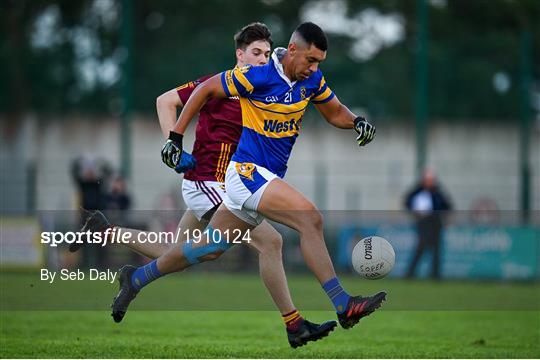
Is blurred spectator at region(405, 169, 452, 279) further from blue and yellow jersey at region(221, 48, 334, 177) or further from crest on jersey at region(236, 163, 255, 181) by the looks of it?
crest on jersey at region(236, 163, 255, 181)

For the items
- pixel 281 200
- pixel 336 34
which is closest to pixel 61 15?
pixel 336 34

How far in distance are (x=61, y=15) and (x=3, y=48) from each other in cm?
150

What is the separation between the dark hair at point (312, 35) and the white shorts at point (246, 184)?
1007 millimetres

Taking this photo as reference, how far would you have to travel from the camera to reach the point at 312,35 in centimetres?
819

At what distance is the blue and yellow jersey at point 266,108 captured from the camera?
8.29 meters

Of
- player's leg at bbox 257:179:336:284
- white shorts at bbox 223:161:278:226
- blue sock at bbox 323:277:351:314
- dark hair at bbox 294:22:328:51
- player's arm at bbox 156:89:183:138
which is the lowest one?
blue sock at bbox 323:277:351:314

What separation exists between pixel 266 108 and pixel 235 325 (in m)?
4.30

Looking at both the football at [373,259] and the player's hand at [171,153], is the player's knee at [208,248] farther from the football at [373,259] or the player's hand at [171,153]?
the football at [373,259]

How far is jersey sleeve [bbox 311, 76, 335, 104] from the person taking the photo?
8.66 meters

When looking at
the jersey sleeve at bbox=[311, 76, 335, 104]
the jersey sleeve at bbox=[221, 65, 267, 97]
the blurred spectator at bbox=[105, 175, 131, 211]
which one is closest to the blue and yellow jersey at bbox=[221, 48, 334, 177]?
the jersey sleeve at bbox=[221, 65, 267, 97]

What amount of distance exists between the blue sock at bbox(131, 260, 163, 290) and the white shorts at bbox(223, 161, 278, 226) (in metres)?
0.96

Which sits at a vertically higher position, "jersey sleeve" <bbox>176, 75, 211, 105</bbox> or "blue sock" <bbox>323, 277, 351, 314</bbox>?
"jersey sleeve" <bbox>176, 75, 211, 105</bbox>

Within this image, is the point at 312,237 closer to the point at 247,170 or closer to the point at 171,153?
the point at 247,170

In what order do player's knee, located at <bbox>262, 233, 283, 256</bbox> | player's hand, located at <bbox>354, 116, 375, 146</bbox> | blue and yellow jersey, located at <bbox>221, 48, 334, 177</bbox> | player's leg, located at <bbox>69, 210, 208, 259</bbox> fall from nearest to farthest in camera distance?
1. blue and yellow jersey, located at <bbox>221, 48, 334, 177</bbox>
2. player's hand, located at <bbox>354, 116, 375, 146</bbox>
3. player's knee, located at <bbox>262, 233, 283, 256</bbox>
4. player's leg, located at <bbox>69, 210, 208, 259</bbox>
